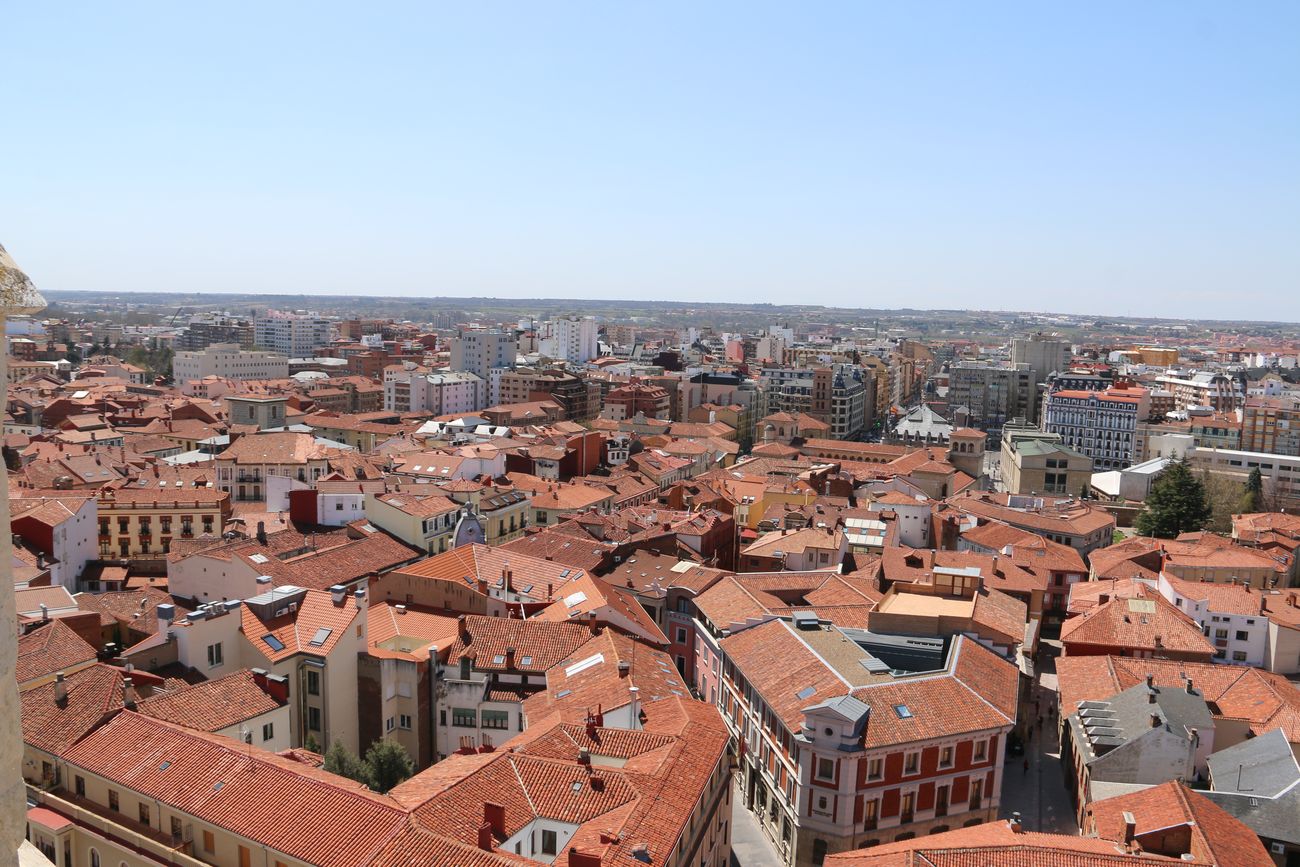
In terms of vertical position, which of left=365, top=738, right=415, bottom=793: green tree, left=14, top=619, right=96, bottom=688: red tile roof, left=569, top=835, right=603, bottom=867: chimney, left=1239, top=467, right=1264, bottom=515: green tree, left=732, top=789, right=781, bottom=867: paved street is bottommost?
left=732, top=789, right=781, bottom=867: paved street

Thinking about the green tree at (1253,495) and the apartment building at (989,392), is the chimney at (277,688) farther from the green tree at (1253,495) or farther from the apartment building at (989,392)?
the apartment building at (989,392)

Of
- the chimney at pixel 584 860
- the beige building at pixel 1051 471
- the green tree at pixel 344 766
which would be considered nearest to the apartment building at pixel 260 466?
the green tree at pixel 344 766

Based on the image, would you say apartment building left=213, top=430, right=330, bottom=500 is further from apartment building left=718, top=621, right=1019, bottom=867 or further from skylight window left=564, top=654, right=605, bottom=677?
apartment building left=718, top=621, right=1019, bottom=867

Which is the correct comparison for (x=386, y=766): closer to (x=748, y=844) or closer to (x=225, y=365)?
(x=748, y=844)

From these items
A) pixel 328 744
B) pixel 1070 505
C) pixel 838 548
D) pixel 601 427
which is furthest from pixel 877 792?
pixel 601 427

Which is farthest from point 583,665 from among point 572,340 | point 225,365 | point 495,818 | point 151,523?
point 572,340

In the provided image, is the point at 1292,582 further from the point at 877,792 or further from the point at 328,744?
the point at 328,744

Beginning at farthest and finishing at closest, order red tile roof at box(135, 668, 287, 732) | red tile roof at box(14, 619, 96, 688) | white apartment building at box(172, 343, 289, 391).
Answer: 1. white apartment building at box(172, 343, 289, 391)
2. red tile roof at box(14, 619, 96, 688)
3. red tile roof at box(135, 668, 287, 732)

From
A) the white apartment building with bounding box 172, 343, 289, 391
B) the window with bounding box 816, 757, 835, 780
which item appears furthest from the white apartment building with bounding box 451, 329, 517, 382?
the window with bounding box 816, 757, 835, 780
